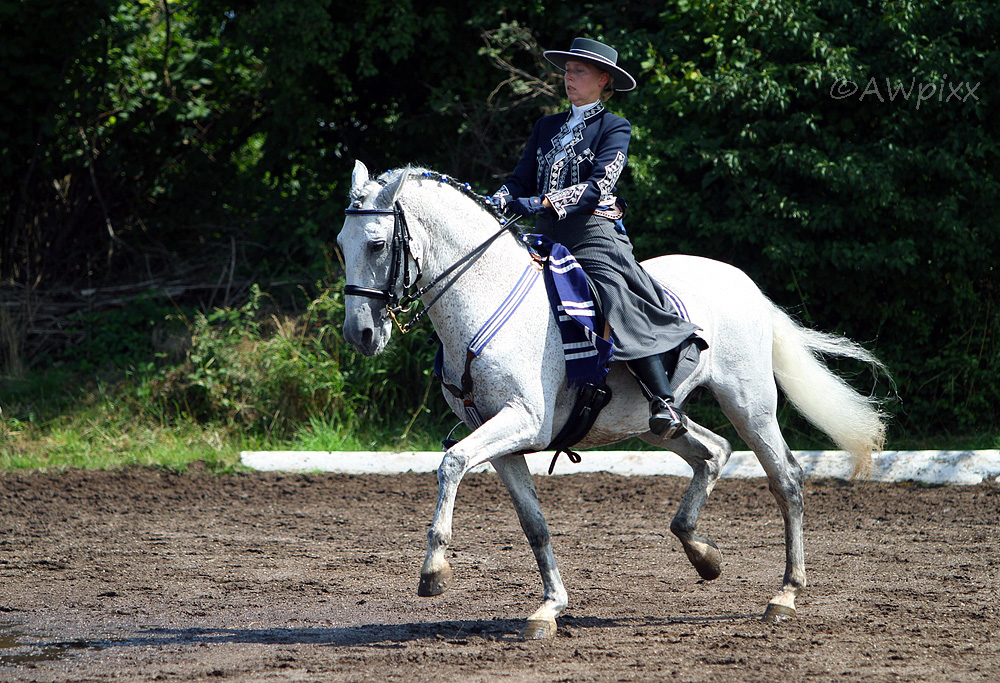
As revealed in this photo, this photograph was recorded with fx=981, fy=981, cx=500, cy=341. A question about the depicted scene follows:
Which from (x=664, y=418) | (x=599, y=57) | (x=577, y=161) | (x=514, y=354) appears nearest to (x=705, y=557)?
(x=664, y=418)

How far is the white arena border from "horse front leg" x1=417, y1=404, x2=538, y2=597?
12.6ft

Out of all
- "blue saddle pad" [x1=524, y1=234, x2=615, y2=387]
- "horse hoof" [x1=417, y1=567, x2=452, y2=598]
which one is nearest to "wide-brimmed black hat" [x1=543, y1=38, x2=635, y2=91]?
"blue saddle pad" [x1=524, y1=234, x2=615, y2=387]

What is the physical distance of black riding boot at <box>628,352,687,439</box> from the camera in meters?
4.68

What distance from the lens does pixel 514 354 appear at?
4.40 m

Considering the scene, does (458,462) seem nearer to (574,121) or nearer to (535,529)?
(535,529)

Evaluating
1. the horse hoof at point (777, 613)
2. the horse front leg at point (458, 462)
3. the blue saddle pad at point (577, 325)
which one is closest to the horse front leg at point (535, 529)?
the horse front leg at point (458, 462)

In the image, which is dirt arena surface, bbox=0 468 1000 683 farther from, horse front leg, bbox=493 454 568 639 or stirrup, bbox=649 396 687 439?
stirrup, bbox=649 396 687 439

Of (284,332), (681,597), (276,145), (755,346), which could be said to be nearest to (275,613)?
(681,597)

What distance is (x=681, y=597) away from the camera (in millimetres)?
5246

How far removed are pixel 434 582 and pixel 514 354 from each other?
105cm

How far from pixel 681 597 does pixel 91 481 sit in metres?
5.40

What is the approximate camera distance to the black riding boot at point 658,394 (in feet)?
15.3

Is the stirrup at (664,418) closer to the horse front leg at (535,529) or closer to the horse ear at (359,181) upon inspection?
the horse front leg at (535,529)

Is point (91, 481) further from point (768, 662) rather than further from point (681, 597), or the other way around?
point (768, 662)
